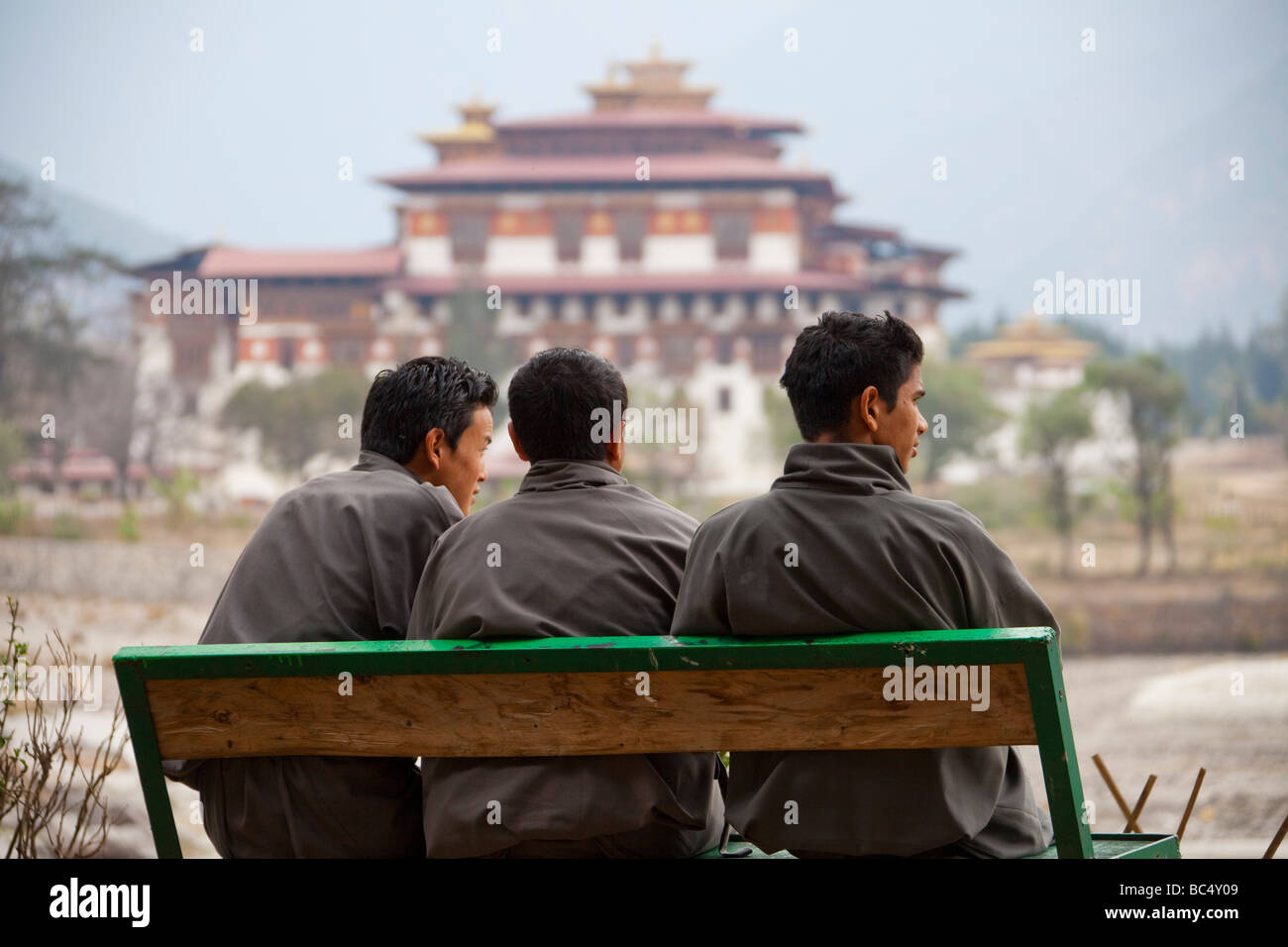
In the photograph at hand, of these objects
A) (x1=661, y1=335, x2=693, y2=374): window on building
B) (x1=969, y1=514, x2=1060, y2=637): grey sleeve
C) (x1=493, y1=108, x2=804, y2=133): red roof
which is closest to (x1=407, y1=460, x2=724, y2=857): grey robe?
(x1=969, y1=514, x2=1060, y2=637): grey sleeve

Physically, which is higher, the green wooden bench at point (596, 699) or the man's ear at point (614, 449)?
the man's ear at point (614, 449)

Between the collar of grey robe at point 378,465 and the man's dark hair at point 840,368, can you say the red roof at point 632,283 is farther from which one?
the man's dark hair at point 840,368

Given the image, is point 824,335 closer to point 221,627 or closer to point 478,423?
point 478,423

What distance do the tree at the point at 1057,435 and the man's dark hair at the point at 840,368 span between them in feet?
83.8

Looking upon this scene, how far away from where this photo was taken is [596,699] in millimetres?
1824

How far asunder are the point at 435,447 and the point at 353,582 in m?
0.22

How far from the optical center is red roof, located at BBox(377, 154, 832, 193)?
29922 millimetres

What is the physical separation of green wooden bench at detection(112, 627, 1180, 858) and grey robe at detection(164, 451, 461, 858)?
0.09 meters

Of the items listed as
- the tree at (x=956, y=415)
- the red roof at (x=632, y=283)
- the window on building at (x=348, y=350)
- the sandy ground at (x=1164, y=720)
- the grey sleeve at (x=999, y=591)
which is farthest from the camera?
the window on building at (x=348, y=350)

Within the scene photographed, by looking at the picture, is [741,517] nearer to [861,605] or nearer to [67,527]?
[861,605]

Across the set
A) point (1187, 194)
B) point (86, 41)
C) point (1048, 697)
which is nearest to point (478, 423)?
point (1048, 697)

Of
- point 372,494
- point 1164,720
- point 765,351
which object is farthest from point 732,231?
point 372,494

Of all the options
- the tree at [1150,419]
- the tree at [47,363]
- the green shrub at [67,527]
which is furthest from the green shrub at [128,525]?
the tree at [1150,419]

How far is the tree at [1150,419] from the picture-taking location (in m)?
27.1
